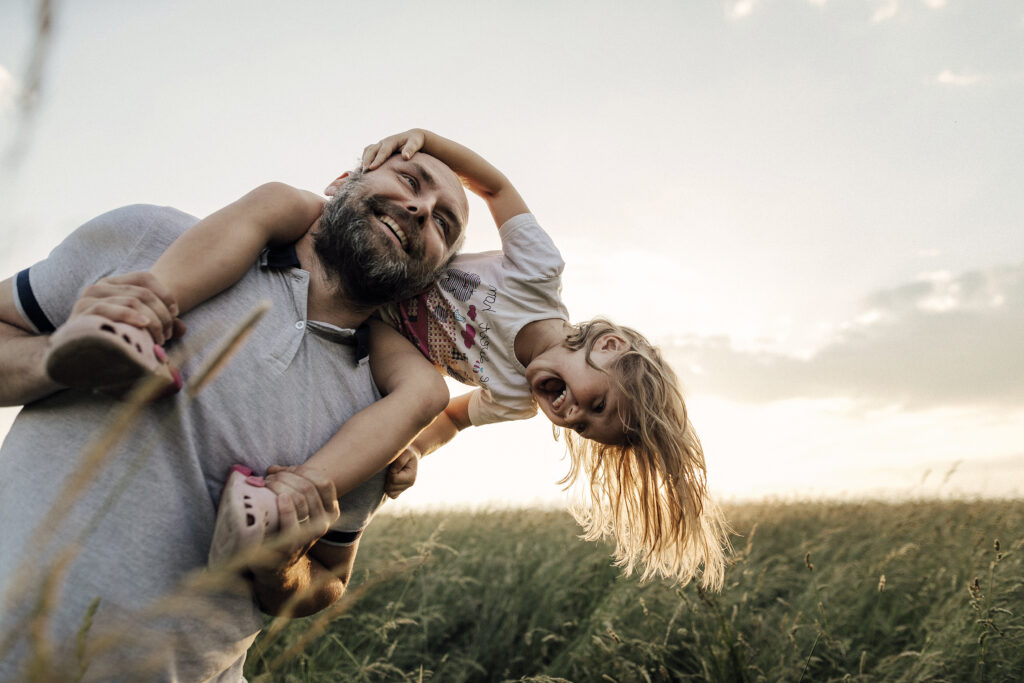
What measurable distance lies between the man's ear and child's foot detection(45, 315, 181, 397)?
132 centimetres

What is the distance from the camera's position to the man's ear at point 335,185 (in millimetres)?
2600

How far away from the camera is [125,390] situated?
1554 millimetres

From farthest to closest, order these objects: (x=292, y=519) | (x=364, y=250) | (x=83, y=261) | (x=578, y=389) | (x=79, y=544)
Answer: (x=578, y=389) < (x=364, y=250) < (x=83, y=261) < (x=292, y=519) < (x=79, y=544)

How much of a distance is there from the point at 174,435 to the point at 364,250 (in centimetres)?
81

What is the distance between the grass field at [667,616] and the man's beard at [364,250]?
132 cm

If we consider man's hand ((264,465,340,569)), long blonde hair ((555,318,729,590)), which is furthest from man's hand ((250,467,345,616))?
long blonde hair ((555,318,729,590))

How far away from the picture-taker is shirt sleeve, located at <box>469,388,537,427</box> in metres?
3.06

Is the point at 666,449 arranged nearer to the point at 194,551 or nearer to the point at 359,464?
the point at 359,464

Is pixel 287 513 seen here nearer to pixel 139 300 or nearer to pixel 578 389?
pixel 139 300

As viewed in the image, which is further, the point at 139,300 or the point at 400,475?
the point at 400,475

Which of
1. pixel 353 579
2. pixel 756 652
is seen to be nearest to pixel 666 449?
pixel 756 652

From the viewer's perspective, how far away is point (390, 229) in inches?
93.2

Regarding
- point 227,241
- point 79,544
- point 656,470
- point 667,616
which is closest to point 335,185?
point 227,241

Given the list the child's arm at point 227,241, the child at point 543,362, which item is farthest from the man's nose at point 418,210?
the child's arm at point 227,241
